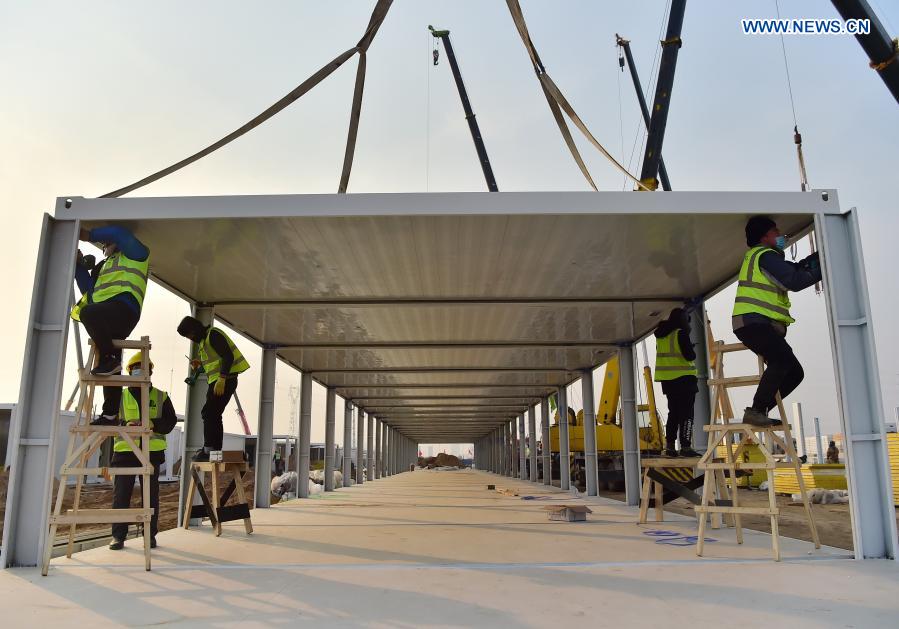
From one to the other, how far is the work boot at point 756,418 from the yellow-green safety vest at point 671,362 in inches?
86.6

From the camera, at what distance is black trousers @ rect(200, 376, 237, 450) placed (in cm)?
714

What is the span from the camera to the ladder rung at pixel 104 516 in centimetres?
451

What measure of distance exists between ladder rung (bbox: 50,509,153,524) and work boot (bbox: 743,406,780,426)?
14.9ft

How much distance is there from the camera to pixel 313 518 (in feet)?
29.8

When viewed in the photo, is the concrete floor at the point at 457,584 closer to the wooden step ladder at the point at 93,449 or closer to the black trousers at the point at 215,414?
the wooden step ladder at the point at 93,449

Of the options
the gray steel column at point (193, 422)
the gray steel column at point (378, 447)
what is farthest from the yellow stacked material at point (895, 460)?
the gray steel column at point (378, 447)

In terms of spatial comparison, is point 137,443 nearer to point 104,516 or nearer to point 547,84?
point 104,516

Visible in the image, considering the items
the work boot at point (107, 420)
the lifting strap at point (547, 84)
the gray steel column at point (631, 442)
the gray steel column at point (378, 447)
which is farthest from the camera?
the gray steel column at point (378, 447)

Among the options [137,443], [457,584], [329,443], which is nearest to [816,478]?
[329,443]

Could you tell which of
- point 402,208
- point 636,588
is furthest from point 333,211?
point 636,588

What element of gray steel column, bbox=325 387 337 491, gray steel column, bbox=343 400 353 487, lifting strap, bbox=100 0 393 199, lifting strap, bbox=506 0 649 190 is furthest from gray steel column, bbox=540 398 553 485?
lifting strap, bbox=100 0 393 199

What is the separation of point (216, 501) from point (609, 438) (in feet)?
58.8

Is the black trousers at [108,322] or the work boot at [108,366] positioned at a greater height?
the black trousers at [108,322]

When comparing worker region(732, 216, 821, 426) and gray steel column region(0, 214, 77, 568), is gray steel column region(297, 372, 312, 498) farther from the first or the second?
worker region(732, 216, 821, 426)
